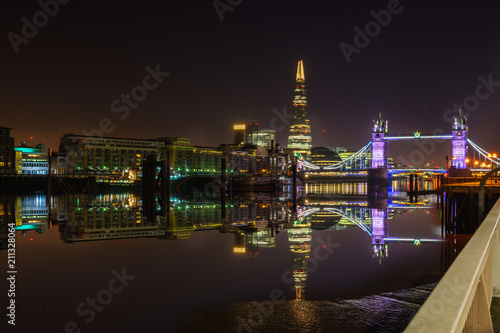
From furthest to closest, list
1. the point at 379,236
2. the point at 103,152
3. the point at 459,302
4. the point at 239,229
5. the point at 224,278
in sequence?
the point at 103,152, the point at 239,229, the point at 379,236, the point at 224,278, the point at 459,302

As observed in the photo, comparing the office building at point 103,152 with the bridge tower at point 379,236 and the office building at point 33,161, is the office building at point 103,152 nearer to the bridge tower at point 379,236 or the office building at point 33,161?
the office building at point 33,161

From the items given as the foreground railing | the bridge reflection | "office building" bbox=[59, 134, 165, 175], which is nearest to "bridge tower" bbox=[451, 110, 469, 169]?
"office building" bbox=[59, 134, 165, 175]

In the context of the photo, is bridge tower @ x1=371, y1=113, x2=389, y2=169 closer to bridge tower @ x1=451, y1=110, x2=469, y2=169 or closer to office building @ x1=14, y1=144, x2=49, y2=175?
bridge tower @ x1=451, y1=110, x2=469, y2=169

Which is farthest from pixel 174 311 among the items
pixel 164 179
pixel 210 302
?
pixel 164 179

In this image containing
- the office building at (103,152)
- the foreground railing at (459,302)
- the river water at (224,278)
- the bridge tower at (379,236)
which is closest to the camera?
the foreground railing at (459,302)

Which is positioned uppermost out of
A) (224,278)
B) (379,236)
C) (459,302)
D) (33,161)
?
(33,161)

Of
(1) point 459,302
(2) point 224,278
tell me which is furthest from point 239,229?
(1) point 459,302

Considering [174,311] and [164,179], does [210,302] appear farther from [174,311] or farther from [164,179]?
[164,179]

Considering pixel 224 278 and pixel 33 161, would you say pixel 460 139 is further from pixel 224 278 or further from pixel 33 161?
pixel 224 278

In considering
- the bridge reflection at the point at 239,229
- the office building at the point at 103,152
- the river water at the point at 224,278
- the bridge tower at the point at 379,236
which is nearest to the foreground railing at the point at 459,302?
the river water at the point at 224,278
